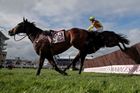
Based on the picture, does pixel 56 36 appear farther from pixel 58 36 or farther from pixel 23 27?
pixel 23 27

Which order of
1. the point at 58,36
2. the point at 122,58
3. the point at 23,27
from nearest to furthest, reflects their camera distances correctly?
the point at 58,36, the point at 23,27, the point at 122,58

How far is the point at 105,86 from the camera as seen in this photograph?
7789 millimetres

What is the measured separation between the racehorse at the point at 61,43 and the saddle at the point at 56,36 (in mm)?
98

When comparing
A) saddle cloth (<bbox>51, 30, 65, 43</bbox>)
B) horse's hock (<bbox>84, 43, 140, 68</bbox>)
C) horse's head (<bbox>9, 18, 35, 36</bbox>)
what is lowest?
horse's hock (<bbox>84, 43, 140, 68</bbox>)

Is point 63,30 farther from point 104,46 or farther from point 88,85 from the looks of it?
point 88,85

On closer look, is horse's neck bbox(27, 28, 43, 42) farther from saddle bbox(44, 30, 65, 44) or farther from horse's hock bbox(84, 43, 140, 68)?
horse's hock bbox(84, 43, 140, 68)

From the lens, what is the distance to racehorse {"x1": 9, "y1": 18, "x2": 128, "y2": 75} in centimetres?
1442

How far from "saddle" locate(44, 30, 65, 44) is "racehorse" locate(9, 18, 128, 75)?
10 cm

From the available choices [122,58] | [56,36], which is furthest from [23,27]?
[122,58]

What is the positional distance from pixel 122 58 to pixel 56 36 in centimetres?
558

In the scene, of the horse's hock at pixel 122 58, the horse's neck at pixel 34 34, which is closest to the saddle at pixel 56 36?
the horse's neck at pixel 34 34

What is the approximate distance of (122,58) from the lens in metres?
18.7

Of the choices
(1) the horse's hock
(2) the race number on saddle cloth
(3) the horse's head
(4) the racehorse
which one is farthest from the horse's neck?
(1) the horse's hock

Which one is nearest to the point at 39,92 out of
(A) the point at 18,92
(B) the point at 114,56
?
(A) the point at 18,92
